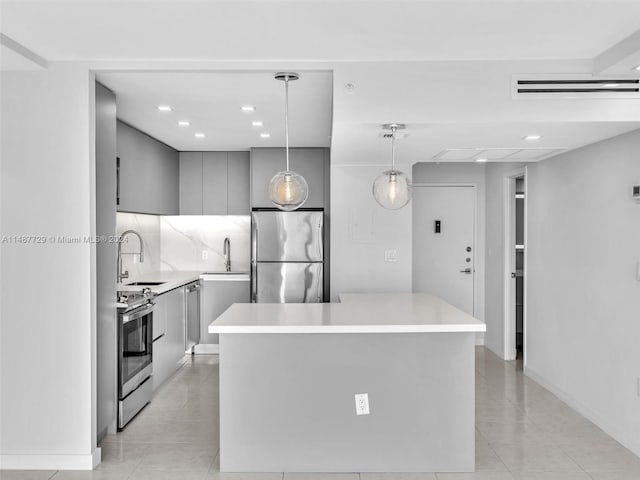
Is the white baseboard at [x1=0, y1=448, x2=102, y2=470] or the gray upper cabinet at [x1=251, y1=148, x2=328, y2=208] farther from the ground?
the gray upper cabinet at [x1=251, y1=148, x2=328, y2=208]

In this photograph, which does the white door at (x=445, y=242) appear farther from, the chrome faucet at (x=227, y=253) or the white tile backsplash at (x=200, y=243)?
the chrome faucet at (x=227, y=253)

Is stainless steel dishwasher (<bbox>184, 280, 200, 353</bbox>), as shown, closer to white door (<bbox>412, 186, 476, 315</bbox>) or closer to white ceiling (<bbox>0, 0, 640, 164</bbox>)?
white ceiling (<bbox>0, 0, 640, 164</bbox>)

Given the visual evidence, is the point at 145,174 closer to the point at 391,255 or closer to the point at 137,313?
the point at 137,313

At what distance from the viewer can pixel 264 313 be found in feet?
11.7

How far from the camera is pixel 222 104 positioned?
13.2 feet

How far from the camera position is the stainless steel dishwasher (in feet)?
19.4

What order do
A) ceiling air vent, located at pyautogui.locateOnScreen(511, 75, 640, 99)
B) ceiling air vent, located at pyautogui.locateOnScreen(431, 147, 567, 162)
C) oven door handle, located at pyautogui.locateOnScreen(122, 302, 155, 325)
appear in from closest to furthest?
ceiling air vent, located at pyautogui.locateOnScreen(511, 75, 640, 99) < oven door handle, located at pyautogui.locateOnScreen(122, 302, 155, 325) < ceiling air vent, located at pyautogui.locateOnScreen(431, 147, 567, 162)

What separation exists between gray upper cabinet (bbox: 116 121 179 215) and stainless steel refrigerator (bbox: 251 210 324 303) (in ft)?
3.81

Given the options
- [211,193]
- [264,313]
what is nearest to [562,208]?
[264,313]

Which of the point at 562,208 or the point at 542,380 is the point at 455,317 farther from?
the point at 542,380

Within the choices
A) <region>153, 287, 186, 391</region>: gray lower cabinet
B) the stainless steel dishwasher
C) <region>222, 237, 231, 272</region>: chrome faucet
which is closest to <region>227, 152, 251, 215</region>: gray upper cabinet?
<region>222, 237, 231, 272</region>: chrome faucet

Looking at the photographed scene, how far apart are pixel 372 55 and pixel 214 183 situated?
147 inches

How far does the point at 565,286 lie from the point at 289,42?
3103 millimetres

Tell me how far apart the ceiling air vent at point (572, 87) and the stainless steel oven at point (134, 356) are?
2.93 m
